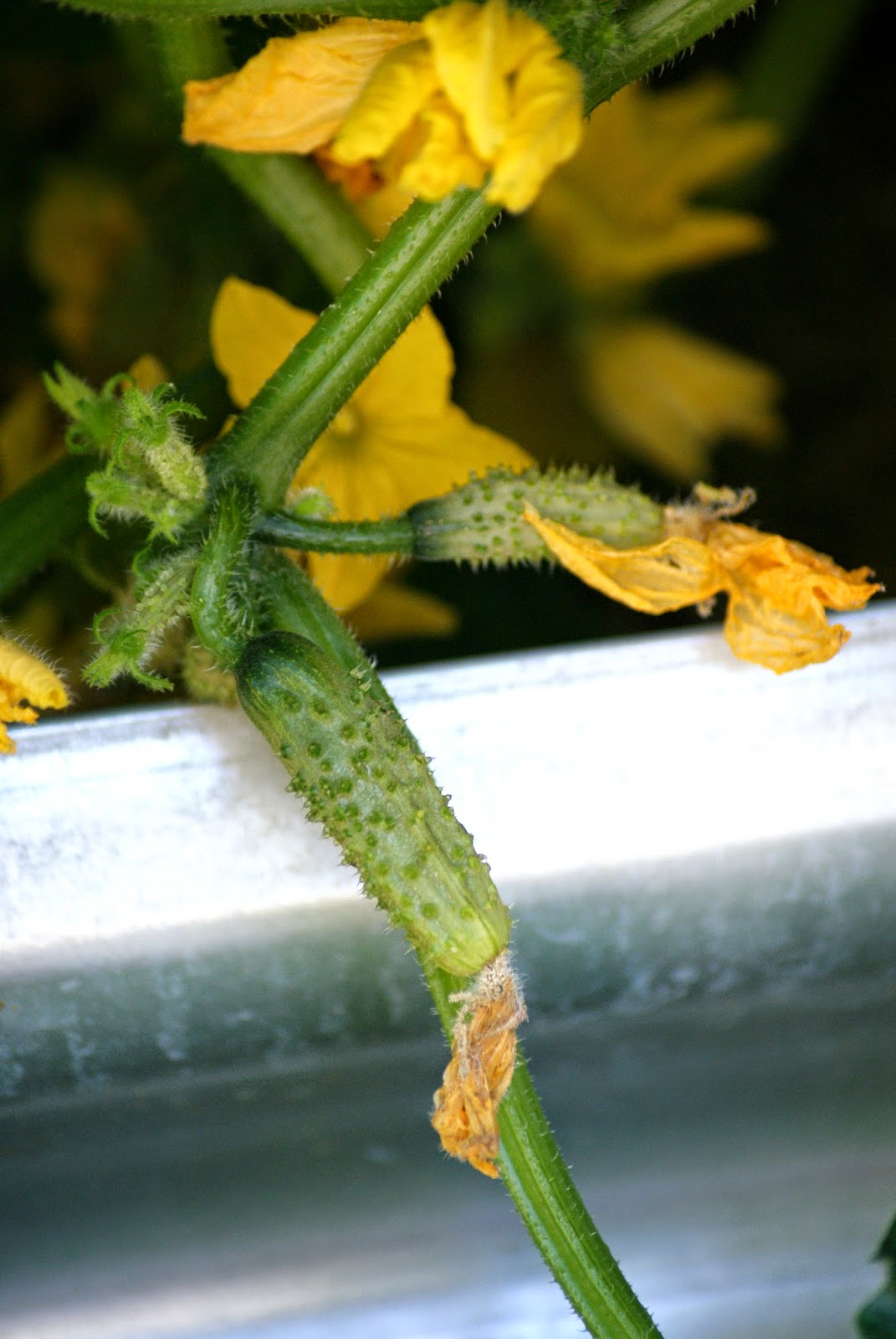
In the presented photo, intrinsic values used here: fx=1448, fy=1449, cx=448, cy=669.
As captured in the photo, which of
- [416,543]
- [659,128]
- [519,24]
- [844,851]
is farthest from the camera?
[659,128]

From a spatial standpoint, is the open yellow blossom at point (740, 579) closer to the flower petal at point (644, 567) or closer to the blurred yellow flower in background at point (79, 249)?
the flower petal at point (644, 567)

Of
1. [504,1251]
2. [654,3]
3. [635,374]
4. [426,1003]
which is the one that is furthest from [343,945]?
[635,374]

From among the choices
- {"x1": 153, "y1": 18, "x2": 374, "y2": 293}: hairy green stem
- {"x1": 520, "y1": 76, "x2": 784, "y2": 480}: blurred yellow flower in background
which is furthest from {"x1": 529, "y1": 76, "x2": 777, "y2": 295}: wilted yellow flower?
{"x1": 153, "y1": 18, "x2": 374, "y2": 293}: hairy green stem

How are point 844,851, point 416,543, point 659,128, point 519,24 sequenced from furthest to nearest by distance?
point 659,128
point 844,851
point 416,543
point 519,24

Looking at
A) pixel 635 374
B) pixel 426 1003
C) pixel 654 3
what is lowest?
pixel 426 1003

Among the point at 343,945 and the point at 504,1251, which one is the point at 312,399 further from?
the point at 504,1251

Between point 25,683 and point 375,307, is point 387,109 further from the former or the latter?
point 25,683

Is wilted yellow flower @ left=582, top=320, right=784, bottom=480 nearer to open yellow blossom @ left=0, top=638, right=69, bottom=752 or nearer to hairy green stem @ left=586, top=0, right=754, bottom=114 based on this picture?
hairy green stem @ left=586, top=0, right=754, bottom=114
